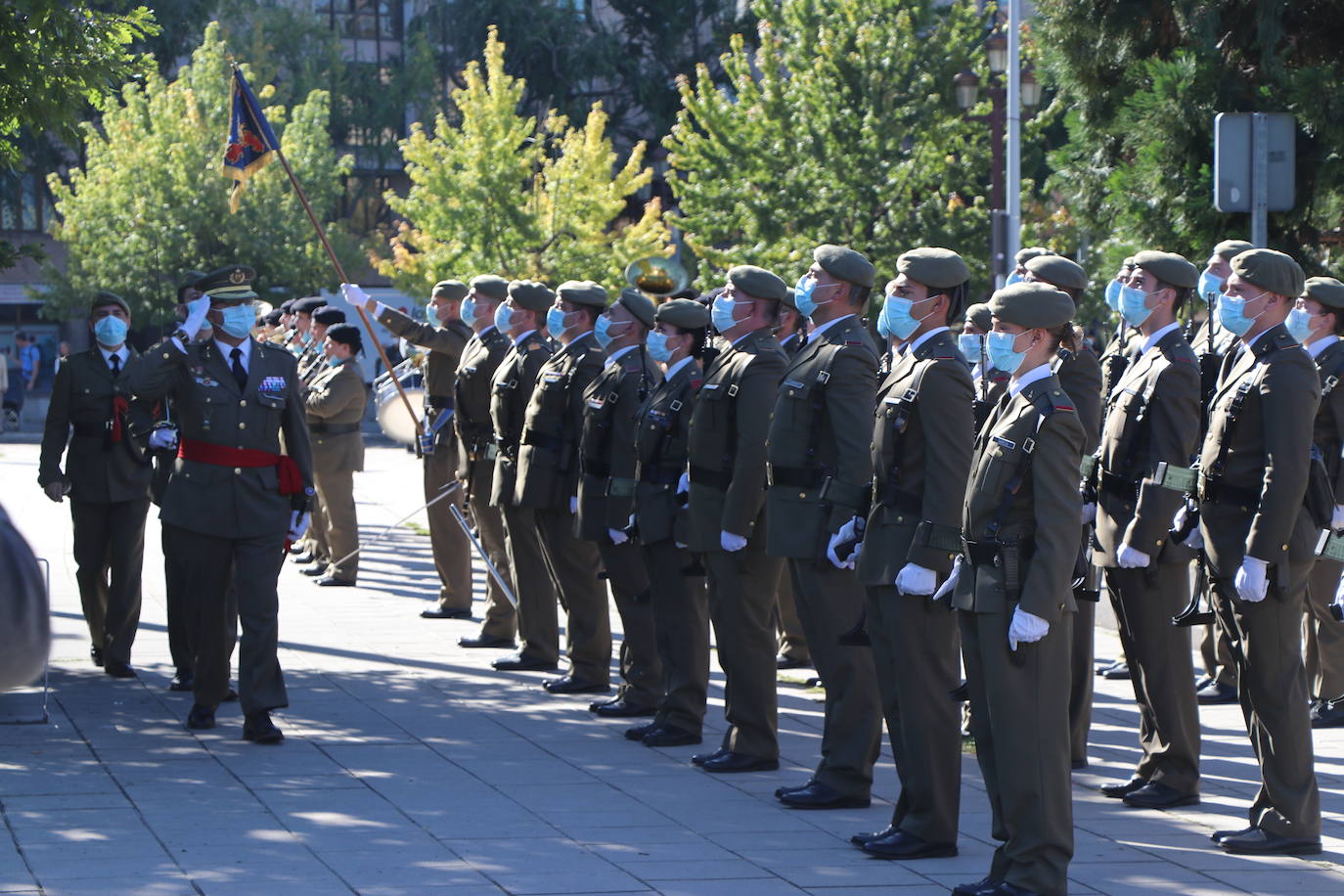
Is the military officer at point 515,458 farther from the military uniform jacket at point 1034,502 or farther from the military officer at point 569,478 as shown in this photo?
the military uniform jacket at point 1034,502

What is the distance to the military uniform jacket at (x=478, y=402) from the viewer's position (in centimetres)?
1188

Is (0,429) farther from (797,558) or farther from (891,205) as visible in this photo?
(797,558)

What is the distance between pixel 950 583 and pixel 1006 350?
0.80 meters

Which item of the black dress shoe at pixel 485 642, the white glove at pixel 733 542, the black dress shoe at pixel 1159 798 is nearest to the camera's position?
the black dress shoe at pixel 1159 798

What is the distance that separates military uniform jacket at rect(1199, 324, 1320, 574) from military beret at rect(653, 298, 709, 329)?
2.62 metres

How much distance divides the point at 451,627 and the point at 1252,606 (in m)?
7.11

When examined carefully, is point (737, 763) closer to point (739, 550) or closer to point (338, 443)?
point (739, 550)

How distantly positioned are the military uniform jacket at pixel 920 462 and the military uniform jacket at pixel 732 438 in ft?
4.01

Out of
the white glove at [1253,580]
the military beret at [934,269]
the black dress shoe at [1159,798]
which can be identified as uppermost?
the military beret at [934,269]

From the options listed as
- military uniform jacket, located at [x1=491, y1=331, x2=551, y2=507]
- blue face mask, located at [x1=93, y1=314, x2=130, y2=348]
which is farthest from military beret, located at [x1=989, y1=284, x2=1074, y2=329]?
blue face mask, located at [x1=93, y1=314, x2=130, y2=348]

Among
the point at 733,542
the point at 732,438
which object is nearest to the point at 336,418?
the point at 732,438

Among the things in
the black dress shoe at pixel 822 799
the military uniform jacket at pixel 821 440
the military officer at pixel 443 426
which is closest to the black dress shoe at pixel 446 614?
the military officer at pixel 443 426

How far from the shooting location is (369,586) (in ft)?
50.5

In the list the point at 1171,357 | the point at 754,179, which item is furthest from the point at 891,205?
the point at 1171,357
